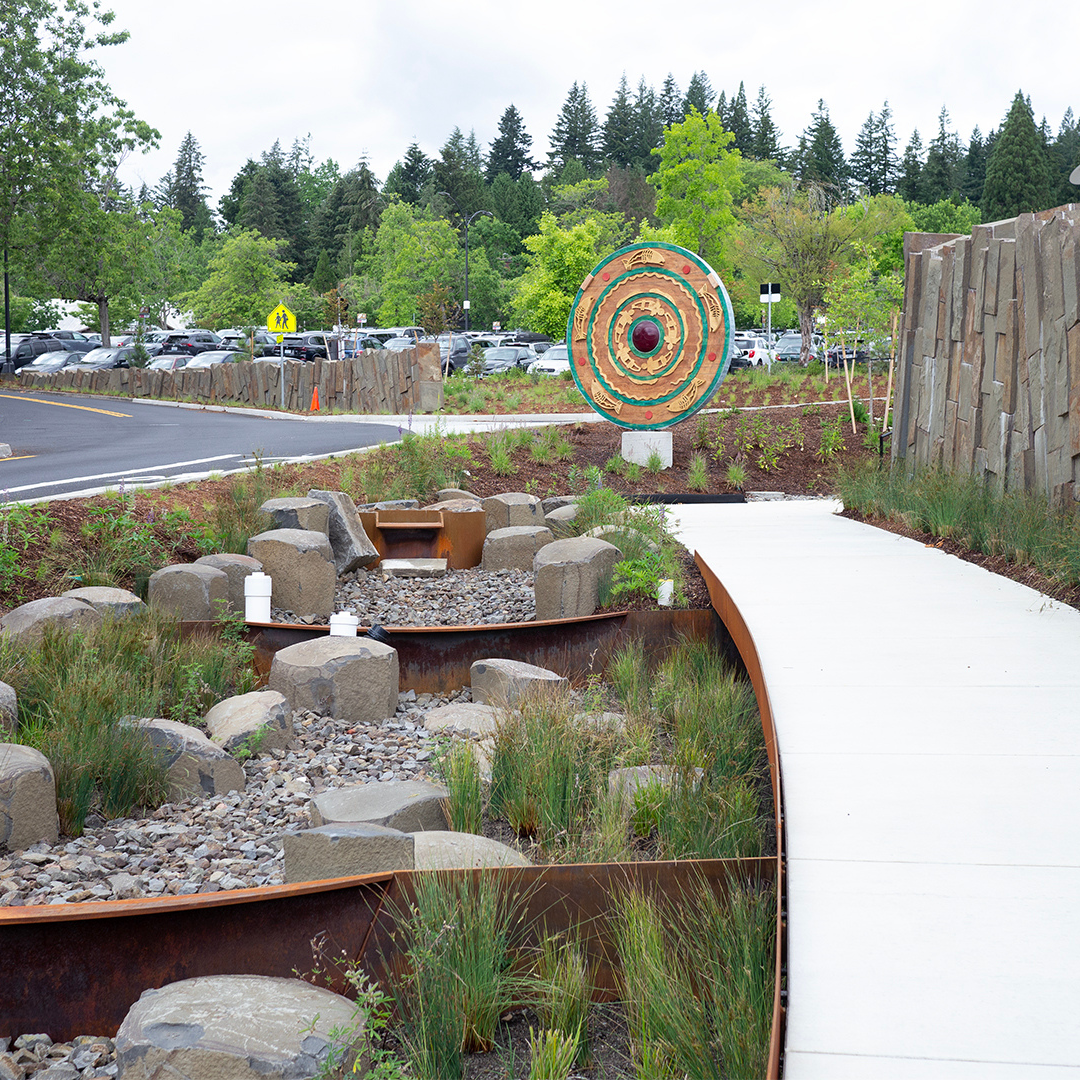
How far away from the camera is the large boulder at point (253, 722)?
17.2ft

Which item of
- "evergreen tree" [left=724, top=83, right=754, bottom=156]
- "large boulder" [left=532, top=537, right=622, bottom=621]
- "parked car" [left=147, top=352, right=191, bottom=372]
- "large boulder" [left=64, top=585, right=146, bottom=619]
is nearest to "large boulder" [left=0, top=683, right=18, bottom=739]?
"large boulder" [left=64, top=585, right=146, bottom=619]

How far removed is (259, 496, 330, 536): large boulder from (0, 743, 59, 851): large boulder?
4607 millimetres

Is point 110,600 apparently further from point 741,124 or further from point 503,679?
point 741,124

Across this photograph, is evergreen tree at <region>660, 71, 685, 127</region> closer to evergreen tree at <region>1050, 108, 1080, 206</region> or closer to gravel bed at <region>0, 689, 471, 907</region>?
evergreen tree at <region>1050, 108, 1080, 206</region>

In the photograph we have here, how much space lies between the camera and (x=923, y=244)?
1020 centimetres

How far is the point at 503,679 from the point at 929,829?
128 inches

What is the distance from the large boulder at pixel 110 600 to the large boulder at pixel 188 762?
1.47 m

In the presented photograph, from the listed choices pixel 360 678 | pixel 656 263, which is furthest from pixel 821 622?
pixel 656 263

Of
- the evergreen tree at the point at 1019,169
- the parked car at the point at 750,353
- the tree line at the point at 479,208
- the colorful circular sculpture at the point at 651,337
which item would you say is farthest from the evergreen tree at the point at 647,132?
the colorful circular sculpture at the point at 651,337

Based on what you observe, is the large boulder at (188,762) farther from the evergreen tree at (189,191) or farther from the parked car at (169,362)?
the evergreen tree at (189,191)

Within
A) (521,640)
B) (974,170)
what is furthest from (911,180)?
(521,640)

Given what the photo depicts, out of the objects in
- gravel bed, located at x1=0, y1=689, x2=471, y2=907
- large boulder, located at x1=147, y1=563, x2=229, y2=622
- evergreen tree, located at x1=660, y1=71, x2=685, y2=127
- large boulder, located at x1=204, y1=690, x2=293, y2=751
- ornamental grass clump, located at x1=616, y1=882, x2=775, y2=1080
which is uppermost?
evergreen tree, located at x1=660, y1=71, x2=685, y2=127

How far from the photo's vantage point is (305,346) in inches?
1597

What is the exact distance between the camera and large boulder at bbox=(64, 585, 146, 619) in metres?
6.11
